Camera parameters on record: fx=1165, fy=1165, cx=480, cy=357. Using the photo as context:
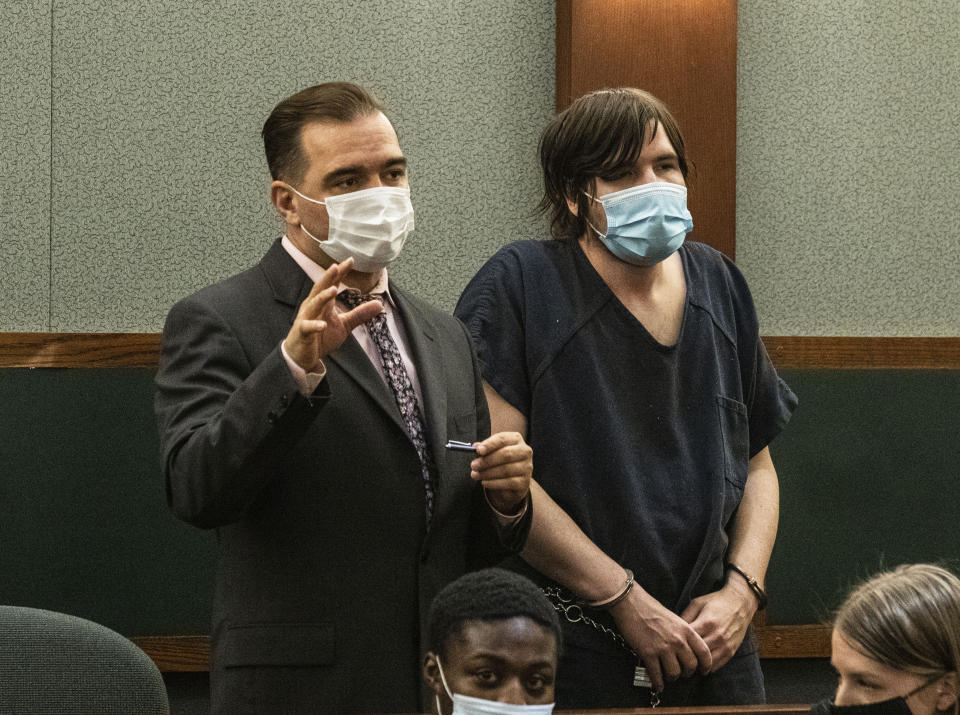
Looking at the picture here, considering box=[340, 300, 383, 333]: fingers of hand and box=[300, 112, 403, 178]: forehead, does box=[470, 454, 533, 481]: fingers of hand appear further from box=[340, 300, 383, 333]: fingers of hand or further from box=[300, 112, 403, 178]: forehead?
box=[300, 112, 403, 178]: forehead

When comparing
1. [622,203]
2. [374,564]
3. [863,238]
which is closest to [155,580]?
[374,564]

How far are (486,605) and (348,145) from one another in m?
0.87

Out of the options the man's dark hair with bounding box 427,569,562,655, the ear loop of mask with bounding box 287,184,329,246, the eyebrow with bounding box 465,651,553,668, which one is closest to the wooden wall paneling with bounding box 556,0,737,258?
the ear loop of mask with bounding box 287,184,329,246

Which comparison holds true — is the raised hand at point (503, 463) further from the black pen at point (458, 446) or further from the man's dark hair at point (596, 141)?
the man's dark hair at point (596, 141)

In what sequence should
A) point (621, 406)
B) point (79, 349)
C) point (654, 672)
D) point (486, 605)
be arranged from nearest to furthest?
point (486, 605)
point (654, 672)
point (621, 406)
point (79, 349)

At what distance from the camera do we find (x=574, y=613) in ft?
6.82

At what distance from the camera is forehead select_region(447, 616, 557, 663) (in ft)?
4.47

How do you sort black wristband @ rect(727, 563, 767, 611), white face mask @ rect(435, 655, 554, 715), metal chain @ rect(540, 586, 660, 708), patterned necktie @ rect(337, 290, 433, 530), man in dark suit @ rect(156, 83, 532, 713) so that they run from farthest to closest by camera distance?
black wristband @ rect(727, 563, 767, 611)
metal chain @ rect(540, 586, 660, 708)
patterned necktie @ rect(337, 290, 433, 530)
man in dark suit @ rect(156, 83, 532, 713)
white face mask @ rect(435, 655, 554, 715)

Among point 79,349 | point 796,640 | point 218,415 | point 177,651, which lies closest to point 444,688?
point 218,415

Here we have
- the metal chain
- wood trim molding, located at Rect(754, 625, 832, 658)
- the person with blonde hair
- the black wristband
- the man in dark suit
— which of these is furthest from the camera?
wood trim molding, located at Rect(754, 625, 832, 658)

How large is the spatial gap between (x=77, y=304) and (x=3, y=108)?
0.52m

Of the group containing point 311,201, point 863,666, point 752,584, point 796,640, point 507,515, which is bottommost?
point 796,640

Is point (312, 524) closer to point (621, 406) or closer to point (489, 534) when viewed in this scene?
point (489, 534)

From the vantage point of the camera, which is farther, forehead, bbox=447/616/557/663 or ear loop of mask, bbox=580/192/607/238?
ear loop of mask, bbox=580/192/607/238
